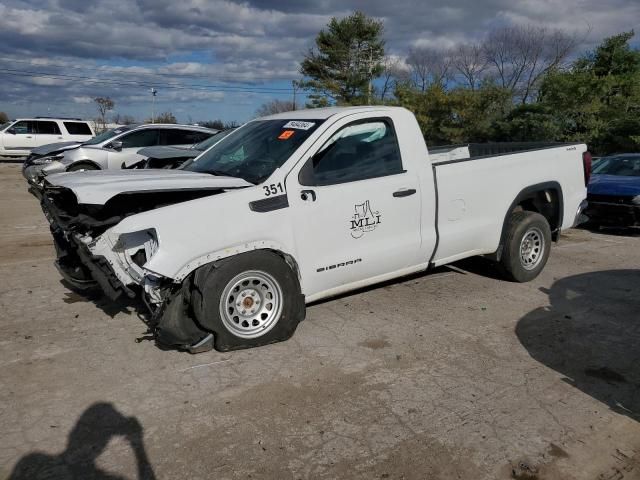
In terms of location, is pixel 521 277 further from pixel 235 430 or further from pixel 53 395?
pixel 53 395

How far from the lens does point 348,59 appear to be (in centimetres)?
3788

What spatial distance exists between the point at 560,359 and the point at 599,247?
4.99 meters

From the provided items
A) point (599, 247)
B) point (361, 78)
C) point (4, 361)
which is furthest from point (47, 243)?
point (361, 78)

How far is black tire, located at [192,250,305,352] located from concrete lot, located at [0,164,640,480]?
0.59 feet

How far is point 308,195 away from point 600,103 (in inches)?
852

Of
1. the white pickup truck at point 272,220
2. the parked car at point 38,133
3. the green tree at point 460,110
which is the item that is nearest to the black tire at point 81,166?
the white pickup truck at point 272,220

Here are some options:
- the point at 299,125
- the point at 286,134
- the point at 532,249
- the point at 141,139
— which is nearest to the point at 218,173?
the point at 286,134

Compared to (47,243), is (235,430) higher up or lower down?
lower down

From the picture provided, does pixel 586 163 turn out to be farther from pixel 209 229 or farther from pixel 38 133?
pixel 38 133

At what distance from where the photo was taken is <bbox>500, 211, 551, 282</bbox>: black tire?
20.2ft

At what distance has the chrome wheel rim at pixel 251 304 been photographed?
427cm

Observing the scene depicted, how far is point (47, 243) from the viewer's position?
844 cm

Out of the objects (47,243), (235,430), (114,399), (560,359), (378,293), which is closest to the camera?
(235,430)

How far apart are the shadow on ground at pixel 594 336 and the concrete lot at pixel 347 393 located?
20mm
